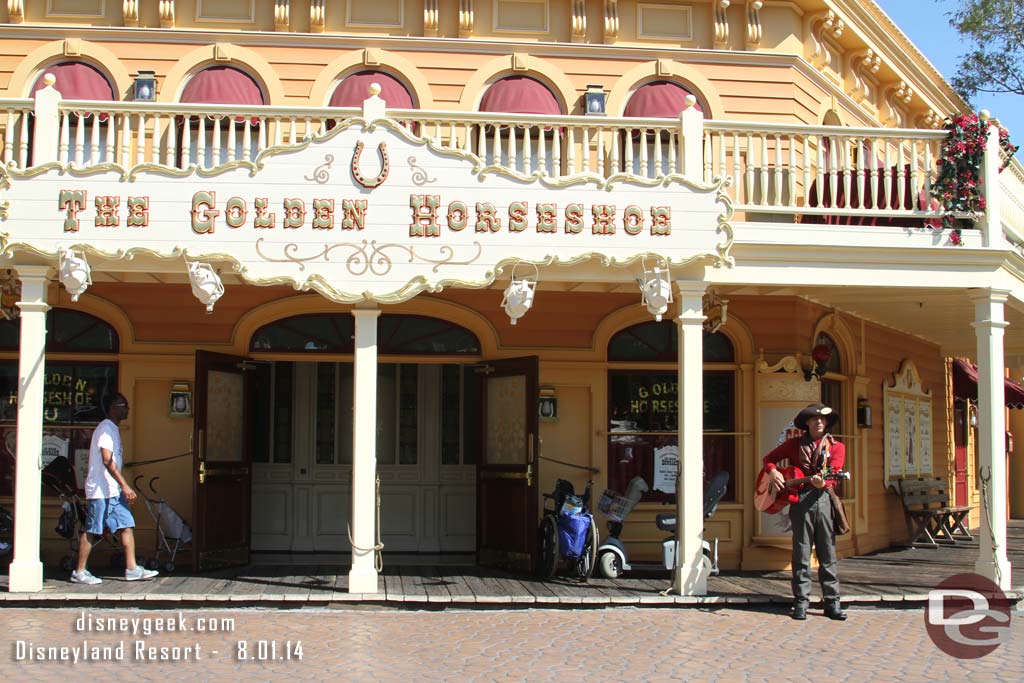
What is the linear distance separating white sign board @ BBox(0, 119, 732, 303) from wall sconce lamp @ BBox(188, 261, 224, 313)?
0.14 m

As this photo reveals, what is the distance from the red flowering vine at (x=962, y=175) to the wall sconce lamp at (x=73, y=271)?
26.0 feet

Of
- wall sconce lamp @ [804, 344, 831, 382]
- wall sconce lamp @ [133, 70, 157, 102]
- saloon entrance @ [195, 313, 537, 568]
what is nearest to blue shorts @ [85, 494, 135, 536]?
saloon entrance @ [195, 313, 537, 568]

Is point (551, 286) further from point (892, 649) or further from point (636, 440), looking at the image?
point (892, 649)

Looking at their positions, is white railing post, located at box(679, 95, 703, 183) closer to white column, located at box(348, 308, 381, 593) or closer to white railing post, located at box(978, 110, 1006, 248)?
white railing post, located at box(978, 110, 1006, 248)

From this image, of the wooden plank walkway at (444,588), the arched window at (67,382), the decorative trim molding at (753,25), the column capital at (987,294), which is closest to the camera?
the wooden plank walkway at (444,588)

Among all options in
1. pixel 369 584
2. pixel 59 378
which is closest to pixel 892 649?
pixel 369 584

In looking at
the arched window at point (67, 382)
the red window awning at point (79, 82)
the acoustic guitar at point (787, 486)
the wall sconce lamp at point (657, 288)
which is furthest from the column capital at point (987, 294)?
the red window awning at point (79, 82)

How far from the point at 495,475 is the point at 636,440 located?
176cm

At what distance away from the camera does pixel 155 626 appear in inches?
358

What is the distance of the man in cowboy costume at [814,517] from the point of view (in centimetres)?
975

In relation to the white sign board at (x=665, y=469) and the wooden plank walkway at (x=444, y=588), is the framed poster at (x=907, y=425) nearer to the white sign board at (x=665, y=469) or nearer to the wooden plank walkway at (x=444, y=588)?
the wooden plank walkway at (x=444, y=588)

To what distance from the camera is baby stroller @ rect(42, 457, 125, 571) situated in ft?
38.0

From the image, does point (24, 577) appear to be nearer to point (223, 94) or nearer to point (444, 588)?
point (444, 588)

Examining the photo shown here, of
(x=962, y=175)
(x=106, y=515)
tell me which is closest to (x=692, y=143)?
(x=962, y=175)
